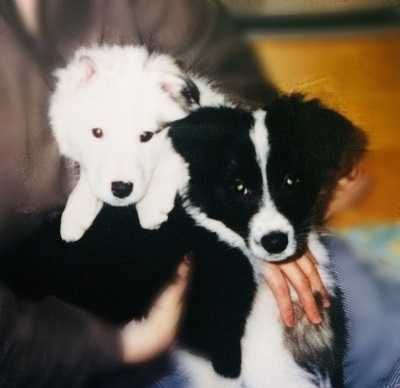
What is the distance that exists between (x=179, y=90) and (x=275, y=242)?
289 mm

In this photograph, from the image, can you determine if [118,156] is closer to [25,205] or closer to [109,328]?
[25,205]

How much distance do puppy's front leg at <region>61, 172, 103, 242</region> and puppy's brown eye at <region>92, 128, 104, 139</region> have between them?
71 mm

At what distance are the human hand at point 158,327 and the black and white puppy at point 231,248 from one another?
16 millimetres

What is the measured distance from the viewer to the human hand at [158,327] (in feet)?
3.52

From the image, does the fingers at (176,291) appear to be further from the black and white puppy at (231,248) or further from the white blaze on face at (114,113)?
the white blaze on face at (114,113)

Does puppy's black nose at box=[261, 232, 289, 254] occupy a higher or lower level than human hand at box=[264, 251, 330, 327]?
higher

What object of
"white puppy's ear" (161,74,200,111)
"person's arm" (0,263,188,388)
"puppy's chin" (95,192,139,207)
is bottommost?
"person's arm" (0,263,188,388)

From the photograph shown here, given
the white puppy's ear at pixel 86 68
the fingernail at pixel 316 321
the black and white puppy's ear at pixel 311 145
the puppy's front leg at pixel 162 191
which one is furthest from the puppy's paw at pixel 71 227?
the fingernail at pixel 316 321

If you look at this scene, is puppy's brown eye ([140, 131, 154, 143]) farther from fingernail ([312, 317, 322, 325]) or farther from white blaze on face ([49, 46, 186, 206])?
fingernail ([312, 317, 322, 325])

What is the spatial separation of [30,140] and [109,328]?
1.14 ft

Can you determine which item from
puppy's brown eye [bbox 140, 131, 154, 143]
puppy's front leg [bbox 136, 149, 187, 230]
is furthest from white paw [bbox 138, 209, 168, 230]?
puppy's brown eye [bbox 140, 131, 154, 143]

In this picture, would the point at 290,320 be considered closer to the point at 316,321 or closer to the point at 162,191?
the point at 316,321

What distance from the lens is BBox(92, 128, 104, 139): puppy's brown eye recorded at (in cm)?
101

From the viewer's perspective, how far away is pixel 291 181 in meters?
1.01
